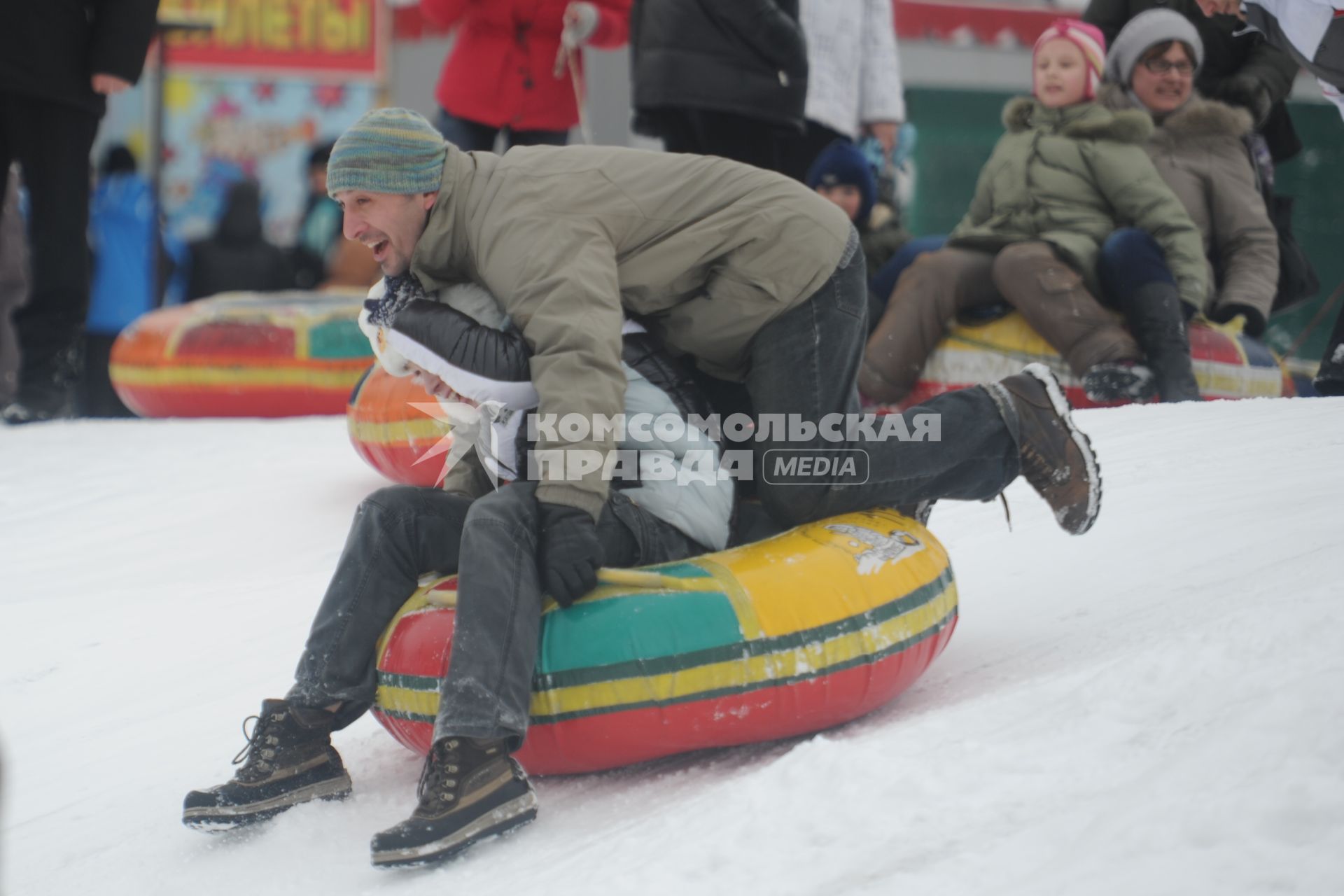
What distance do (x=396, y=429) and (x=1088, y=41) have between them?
2.76 meters

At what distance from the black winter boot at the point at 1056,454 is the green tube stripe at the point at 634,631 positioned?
2.79 feet

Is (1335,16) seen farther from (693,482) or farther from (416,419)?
(416,419)

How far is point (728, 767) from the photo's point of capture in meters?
2.52

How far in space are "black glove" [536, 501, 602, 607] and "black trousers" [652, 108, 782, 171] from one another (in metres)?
2.74

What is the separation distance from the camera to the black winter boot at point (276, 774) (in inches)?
93.6

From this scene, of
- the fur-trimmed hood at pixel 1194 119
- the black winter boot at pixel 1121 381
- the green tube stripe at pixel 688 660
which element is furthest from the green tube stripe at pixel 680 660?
the fur-trimmed hood at pixel 1194 119

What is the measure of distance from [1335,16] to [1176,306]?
1798mm

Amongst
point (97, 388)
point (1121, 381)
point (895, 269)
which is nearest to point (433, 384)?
point (1121, 381)

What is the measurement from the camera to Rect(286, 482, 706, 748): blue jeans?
7.51ft

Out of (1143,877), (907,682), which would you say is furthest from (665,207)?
(1143,877)

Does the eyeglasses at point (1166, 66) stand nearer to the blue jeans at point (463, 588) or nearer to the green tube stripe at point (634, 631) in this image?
the blue jeans at point (463, 588)

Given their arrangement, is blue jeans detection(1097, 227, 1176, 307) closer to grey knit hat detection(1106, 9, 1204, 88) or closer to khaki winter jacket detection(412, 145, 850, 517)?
grey knit hat detection(1106, 9, 1204, 88)

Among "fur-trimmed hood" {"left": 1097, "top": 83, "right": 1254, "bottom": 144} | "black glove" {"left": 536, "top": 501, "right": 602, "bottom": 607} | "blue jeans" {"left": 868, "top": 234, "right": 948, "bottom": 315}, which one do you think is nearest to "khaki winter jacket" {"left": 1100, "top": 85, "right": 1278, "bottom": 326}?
"fur-trimmed hood" {"left": 1097, "top": 83, "right": 1254, "bottom": 144}

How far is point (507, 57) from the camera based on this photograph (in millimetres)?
5270
